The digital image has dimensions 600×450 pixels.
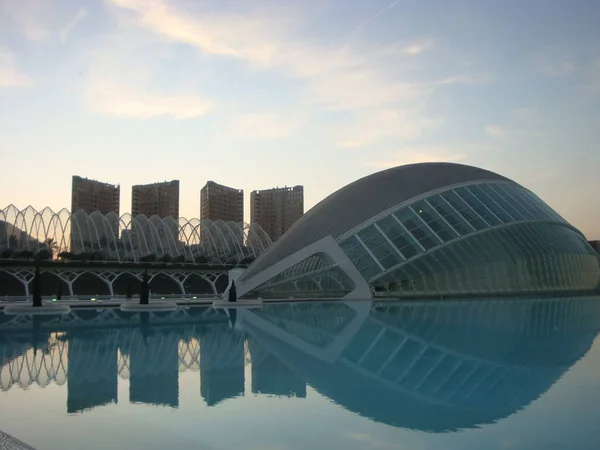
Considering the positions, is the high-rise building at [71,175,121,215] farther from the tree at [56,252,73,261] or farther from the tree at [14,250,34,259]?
the tree at [14,250,34,259]

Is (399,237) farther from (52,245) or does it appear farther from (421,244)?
(52,245)

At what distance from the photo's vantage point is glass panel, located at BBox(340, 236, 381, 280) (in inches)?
1291

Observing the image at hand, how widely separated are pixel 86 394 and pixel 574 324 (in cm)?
1593

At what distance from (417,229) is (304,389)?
26653 millimetres

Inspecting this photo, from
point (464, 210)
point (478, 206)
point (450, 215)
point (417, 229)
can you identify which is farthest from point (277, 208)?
point (417, 229)

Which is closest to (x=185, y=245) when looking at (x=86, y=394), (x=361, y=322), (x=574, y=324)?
(x=361, y=322)

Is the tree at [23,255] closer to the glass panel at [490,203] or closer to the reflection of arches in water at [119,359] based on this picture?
the reflection of arches in water at [119,359]

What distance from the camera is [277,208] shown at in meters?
104

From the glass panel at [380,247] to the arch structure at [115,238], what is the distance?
83.5 feet

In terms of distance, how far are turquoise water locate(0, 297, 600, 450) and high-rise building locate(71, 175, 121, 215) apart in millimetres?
69330

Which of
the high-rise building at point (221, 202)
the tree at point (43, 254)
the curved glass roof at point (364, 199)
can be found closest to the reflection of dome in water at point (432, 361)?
the curved glass roof at point (364, 199)

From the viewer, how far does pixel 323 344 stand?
549 inches

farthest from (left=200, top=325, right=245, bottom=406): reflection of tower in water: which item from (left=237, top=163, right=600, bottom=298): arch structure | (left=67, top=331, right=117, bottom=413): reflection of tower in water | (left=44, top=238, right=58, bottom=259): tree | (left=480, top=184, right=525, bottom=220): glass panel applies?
(left=44, top=238, right=58, bottom=259): tree

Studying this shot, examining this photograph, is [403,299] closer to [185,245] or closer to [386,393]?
[386,393]
